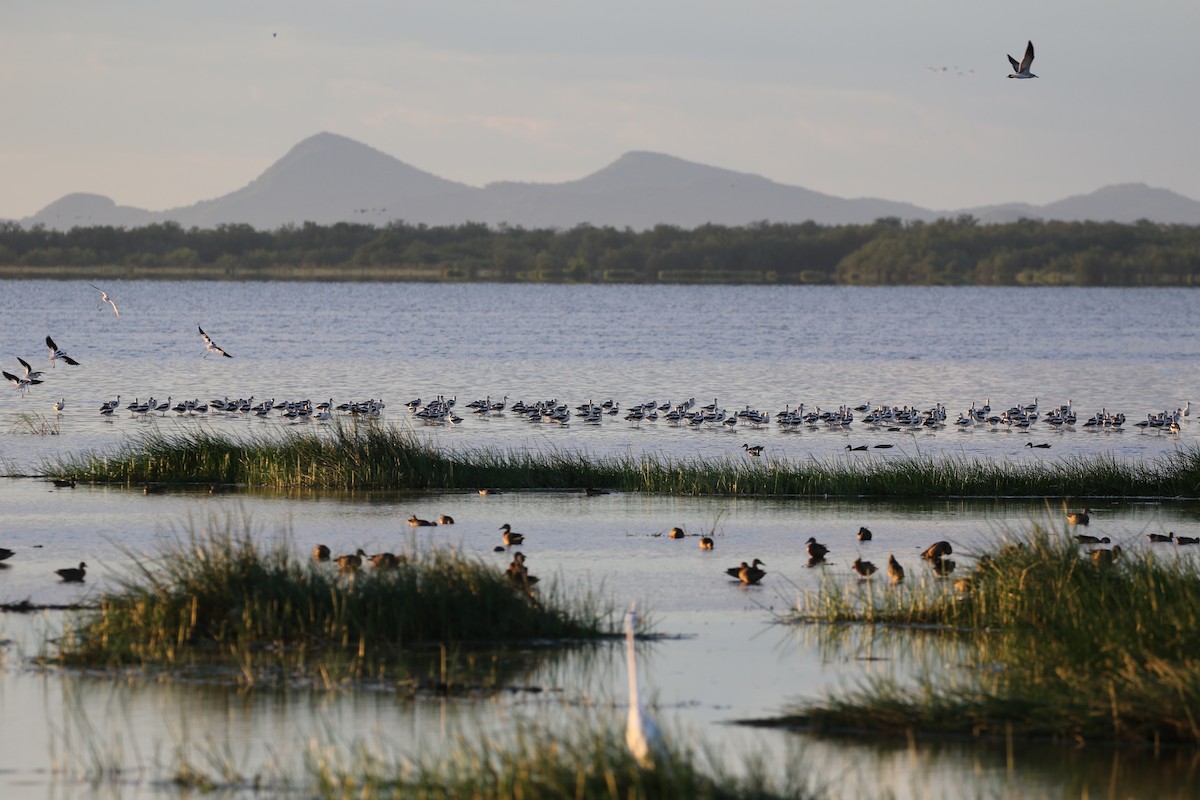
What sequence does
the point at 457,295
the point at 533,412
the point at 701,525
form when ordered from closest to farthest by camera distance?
the point at 701,525 → the point at 533,412 → the point at 457,295

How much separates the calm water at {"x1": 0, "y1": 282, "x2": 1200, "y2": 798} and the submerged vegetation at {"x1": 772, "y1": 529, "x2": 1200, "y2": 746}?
332mm

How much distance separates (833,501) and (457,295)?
397 ft

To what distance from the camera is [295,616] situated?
1303cm

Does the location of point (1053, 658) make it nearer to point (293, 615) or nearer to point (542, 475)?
point (293, 615)

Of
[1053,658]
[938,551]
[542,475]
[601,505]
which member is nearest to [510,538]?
[938,551]

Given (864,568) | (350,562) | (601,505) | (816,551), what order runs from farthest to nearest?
(601,505) → (816,551) → (864,568) → (350,562)

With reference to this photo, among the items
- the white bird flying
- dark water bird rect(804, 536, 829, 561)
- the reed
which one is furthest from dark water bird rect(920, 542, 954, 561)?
the white bird flying

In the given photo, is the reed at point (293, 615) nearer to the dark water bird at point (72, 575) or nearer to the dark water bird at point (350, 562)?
the dark water bird at point (350, 562)

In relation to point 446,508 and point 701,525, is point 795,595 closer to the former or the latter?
point 701,525

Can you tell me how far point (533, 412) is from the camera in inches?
1473

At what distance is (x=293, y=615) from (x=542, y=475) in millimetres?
12156

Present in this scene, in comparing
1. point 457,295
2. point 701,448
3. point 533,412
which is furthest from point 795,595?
point 457,295

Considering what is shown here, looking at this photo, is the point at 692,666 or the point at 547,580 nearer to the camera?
the point at 692,666

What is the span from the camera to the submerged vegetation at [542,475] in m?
24.3
